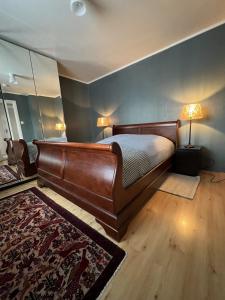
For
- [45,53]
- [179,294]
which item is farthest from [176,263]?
[45,53]

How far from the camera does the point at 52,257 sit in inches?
43.8

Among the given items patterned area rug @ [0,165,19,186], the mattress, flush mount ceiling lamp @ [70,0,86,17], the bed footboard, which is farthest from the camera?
patterned area rug @ [0,165,19,186]

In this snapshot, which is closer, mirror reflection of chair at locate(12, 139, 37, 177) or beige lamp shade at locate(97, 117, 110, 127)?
mirror reflection of chair at locate(12, 139, 37, 177)

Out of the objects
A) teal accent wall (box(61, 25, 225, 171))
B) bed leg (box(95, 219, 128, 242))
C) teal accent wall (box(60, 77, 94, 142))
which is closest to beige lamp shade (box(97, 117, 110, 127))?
teal accent wall (box(61, 25, 225, 171))

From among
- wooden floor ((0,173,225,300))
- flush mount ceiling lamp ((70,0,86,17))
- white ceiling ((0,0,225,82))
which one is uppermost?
white ceiling ((0,0,225,82))

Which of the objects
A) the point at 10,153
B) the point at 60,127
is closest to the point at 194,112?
the point at 60,127

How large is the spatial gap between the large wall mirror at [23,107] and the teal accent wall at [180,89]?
0.81 meters

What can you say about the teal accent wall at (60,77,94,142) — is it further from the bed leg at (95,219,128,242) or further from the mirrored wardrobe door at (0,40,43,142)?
the bed leg at (95,219,128,242)

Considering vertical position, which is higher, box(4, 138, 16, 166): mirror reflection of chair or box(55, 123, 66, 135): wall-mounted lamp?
box(55, 123, 66, 135): wall-mounted lamp

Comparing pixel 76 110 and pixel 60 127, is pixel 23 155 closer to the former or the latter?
pixel 60 127

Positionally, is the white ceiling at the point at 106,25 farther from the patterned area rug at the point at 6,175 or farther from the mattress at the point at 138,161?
the patterned area rug at the point at 6,175

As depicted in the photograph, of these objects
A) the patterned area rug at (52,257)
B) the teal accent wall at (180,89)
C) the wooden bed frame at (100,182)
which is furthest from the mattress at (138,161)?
the teal accent wall at (180,89)

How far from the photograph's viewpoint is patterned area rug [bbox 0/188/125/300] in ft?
2.92

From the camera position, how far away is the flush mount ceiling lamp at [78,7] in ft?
5.09
